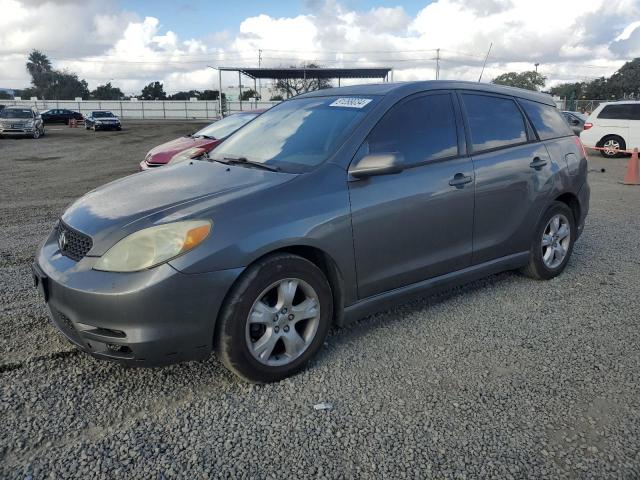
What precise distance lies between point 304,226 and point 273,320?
58 cm

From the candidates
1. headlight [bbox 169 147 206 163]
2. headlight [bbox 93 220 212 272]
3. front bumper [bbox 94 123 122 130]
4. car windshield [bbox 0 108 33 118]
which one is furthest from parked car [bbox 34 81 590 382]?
front bumper [bbox 94 123 122 130]

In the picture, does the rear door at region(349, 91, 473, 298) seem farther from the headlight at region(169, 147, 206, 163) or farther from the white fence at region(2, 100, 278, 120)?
the white fence at region(2, 100, 278, 120)

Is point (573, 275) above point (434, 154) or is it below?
below

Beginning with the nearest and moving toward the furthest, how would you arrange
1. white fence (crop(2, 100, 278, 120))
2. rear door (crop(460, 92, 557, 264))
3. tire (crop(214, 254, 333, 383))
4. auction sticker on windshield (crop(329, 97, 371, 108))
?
tire (crop(214, 254, 333, 383)), auction sticker on windshield (crop(329, 97, 371, 108)), rear door (crop(460, 92, 557, 264)), white fence (crop(2, 100, 278, 120))

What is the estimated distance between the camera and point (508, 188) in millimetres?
4359

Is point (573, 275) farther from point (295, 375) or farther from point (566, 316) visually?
point (295, 375)

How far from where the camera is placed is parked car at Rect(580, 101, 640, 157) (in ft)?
54.8

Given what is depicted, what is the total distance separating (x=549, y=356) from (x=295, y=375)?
1706 millimetres

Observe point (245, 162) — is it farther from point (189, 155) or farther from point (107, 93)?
point (107, 93)

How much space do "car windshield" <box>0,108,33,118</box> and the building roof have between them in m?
20.9

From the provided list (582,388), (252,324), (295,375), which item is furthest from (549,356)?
(252,324)

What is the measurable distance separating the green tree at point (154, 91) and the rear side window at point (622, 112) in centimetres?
8463

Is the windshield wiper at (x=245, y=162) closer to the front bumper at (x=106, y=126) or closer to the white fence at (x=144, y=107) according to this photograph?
the front bumper at (x=106, y=126)

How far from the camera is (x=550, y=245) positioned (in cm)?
495
